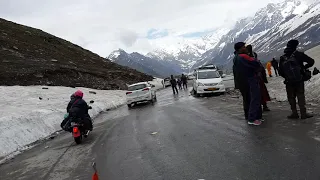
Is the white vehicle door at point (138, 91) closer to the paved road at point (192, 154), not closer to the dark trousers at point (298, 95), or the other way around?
the paved road at point (192, 154)

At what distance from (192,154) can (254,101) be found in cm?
328

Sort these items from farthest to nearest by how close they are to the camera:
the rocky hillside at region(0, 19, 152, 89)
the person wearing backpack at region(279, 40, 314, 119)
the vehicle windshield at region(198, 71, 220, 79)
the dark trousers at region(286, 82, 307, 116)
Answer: the rocky hillside at region(0, 19, 152, 89), the vehicle windshield at region(198, 71, 220, 79), the dark trousers at region(286, 82, 307, 116), the person wearing backpack at region(279, 40, 314, 119)

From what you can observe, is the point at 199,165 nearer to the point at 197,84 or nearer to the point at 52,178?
the point at 52,178

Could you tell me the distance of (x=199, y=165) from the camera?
6.00 meters

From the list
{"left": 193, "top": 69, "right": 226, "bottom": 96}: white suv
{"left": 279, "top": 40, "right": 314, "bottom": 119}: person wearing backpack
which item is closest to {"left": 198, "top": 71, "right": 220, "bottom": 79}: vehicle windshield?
{"left": 193, "top": 69, "right": 226, "bottom": 96}: white suv

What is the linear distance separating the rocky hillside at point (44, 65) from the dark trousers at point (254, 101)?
91.5ft

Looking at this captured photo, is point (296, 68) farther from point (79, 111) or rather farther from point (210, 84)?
point (210, 84)

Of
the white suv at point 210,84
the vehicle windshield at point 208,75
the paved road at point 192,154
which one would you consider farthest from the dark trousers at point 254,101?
the vehicle windshield at point 208,75

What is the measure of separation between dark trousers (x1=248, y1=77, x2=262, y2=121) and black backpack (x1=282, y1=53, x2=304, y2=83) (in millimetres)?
859

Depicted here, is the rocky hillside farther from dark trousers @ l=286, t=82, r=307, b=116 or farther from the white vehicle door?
dark trousers @ l=286, t=82, r=307, b=116

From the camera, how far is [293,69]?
29.3 ft

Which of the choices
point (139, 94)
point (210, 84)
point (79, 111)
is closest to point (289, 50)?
point (79, 111)

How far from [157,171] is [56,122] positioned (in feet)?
38.6

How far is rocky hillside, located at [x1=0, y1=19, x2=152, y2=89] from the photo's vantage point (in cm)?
3732
